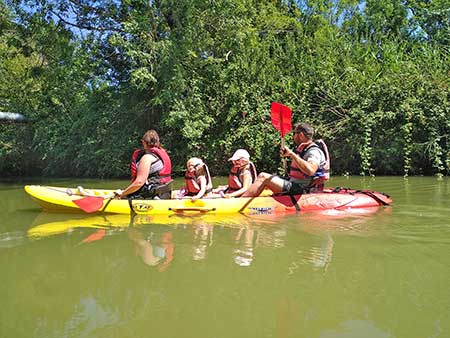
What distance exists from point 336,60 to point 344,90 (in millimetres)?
1072

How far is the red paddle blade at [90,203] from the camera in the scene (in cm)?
636

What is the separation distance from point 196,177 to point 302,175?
1503mm

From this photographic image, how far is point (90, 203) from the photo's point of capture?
6387 mm

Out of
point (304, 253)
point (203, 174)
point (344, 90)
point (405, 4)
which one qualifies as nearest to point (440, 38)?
point (405, 4)

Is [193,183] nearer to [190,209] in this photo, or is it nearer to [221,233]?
[190,209]

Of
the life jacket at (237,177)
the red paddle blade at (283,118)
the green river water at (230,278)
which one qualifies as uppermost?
the red paddle blade at (283,118)

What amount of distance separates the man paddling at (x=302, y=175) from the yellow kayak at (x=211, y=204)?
0.15 metres

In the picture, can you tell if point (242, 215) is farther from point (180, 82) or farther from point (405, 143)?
point (405, 143)

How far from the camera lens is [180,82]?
11555mm

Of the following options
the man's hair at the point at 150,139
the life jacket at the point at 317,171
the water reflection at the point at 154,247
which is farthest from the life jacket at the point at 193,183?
the water reflection at the point at 154,247

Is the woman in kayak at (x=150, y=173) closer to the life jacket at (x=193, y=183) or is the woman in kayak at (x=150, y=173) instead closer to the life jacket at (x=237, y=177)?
the life jacket at (x=193, y=183)

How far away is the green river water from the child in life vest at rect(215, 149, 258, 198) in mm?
790

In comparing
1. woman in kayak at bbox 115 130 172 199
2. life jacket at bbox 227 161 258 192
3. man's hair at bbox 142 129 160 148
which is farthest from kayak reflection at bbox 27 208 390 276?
man's hair at bbox 142 129 160 148

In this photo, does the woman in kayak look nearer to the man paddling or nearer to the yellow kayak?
the yellow kayak
